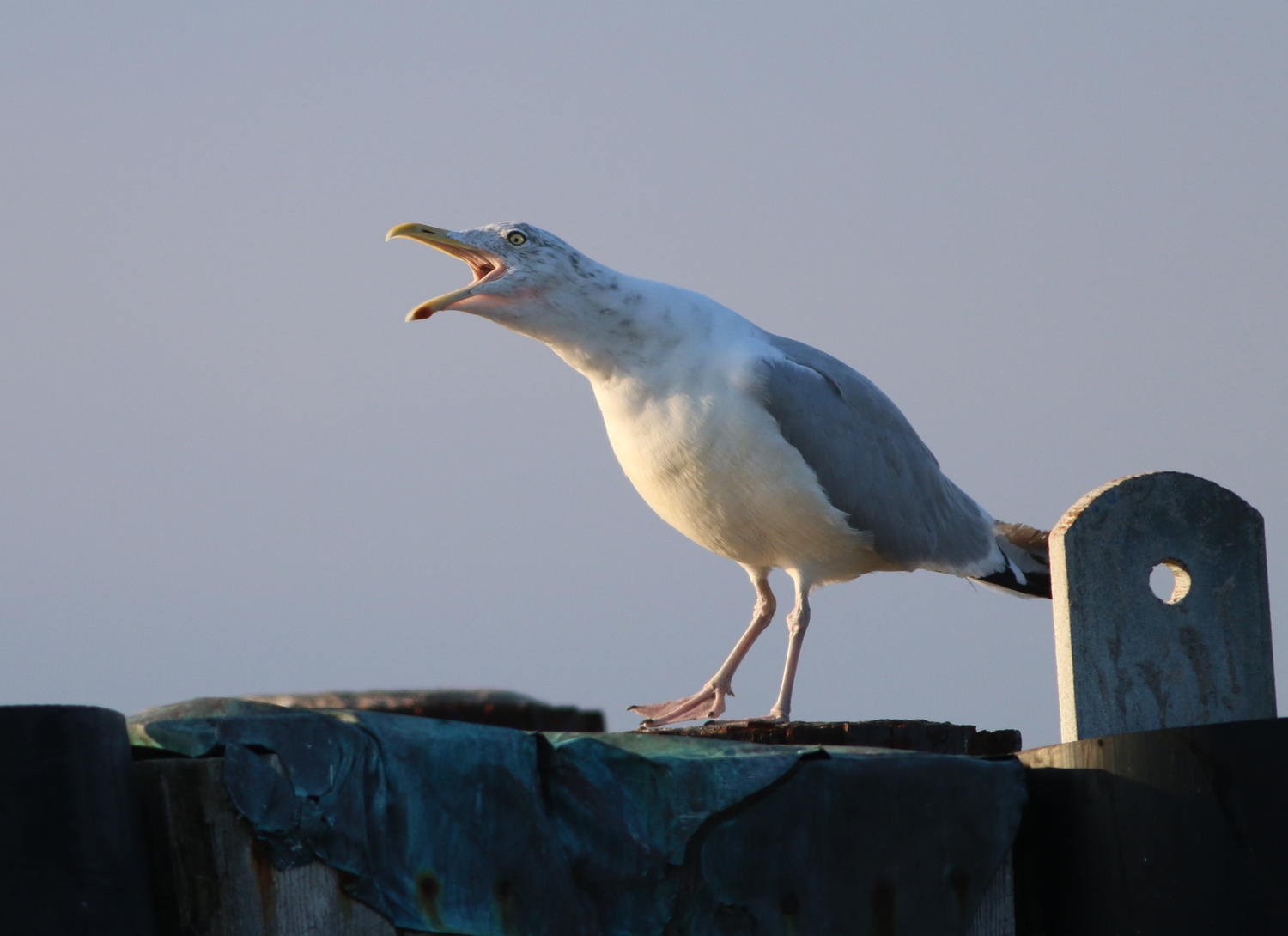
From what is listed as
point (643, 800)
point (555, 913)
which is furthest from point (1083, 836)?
point (555, 913)

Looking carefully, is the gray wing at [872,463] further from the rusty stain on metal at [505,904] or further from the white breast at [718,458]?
the rusty stain on metal at [505,904]

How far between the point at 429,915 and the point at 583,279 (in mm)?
3816

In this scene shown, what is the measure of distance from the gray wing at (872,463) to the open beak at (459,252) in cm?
132

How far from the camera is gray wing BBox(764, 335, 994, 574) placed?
682cm

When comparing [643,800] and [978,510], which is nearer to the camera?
[643,800]

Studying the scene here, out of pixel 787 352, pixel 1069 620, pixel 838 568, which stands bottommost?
pixel 1069 620

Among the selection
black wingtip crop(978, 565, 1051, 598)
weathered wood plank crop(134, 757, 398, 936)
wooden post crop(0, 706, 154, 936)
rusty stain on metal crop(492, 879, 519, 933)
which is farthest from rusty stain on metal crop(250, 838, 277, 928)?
black wingtip crop(978, 565, 1051, 598)

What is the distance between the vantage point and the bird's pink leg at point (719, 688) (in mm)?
7070

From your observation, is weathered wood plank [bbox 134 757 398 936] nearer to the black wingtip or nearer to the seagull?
the seagull

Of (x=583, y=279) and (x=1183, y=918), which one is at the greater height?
(x=583, y=279)

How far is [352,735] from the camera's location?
328 centimetres

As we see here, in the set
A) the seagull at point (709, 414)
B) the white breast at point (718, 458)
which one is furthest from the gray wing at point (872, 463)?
the white breast at point (718, 458)

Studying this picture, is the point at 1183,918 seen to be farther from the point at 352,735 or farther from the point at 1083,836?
the point at 352,735

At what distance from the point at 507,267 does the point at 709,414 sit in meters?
1.13
